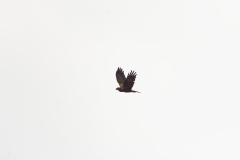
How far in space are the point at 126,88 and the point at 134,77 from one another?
153cm

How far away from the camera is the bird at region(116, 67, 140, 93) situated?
5238 centimetres

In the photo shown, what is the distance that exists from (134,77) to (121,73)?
230cm

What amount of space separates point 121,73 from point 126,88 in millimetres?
1794

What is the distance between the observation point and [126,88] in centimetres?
5331

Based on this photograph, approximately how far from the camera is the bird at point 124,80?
172ft

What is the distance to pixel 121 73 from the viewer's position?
2140 inches

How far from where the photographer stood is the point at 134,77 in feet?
172

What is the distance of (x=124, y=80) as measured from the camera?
53.5 m
